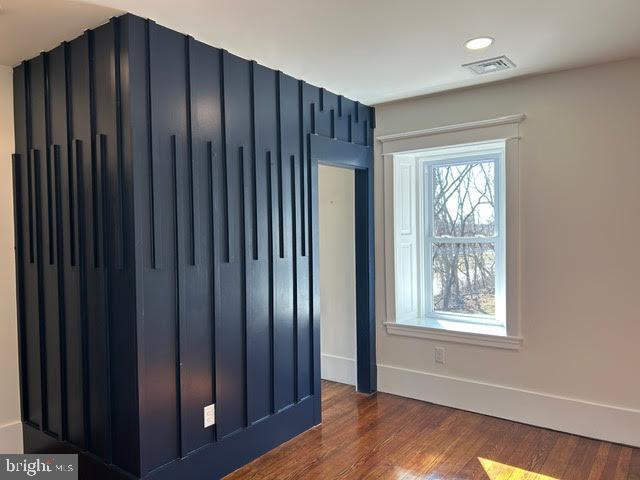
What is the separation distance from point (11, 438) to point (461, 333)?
3.01m

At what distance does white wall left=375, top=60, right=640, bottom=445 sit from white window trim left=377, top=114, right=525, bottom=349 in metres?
0.05

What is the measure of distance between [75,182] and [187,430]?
1408 millimetres

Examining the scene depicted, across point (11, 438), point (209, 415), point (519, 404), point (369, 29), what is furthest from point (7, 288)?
point (519, 404)

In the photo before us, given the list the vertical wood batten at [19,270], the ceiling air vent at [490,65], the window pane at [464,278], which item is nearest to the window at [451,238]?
the window pane at [464,278]

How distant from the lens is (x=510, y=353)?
3.29 metres

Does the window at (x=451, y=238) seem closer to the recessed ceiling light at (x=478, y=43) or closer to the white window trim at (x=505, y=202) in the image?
the white window trim at (x=505, y=202)

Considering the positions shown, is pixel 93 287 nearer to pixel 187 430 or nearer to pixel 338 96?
pixel 187 430

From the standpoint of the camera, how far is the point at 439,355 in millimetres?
3611

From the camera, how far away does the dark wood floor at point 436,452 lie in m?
2.58

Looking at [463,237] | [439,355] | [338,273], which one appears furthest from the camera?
[338,273]

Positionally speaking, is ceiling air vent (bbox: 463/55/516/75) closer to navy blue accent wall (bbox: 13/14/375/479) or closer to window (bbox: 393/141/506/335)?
window (bbox: 393/141/506/335)

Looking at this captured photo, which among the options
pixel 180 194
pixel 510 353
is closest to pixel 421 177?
pixel 510 353

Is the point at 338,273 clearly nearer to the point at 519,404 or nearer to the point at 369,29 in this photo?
the point at 519,404

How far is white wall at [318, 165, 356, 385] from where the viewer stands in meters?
4.02
